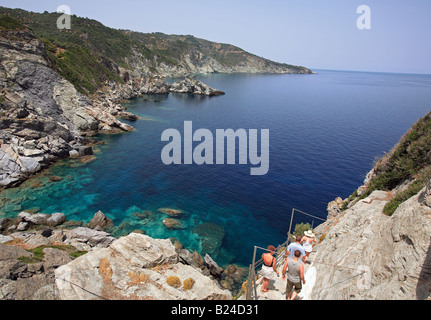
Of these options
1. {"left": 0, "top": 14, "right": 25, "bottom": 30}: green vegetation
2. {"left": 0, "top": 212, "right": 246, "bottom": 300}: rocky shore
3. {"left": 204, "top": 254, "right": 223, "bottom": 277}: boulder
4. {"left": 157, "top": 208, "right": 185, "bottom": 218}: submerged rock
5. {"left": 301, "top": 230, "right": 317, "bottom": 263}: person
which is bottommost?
{"left": 204, "top": 254, "right": 223, "bottom": 277}: boulder

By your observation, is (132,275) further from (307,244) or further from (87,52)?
(87,52)

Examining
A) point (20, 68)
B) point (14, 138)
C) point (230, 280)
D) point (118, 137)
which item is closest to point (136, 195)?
point (230, 280)

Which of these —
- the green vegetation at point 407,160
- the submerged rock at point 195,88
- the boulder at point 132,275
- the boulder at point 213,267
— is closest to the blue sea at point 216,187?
the boulder at point 213,267

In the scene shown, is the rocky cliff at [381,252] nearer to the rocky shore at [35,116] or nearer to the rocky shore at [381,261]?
the rocky shore at [381,261]

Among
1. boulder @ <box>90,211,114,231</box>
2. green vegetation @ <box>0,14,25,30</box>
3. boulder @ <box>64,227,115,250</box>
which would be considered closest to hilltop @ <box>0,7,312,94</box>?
green vegetation @ <box>0,14,25,30</box>

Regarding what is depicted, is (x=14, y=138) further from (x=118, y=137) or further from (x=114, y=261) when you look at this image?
(x=114, y=261)

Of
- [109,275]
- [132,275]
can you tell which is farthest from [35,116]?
[132,275]

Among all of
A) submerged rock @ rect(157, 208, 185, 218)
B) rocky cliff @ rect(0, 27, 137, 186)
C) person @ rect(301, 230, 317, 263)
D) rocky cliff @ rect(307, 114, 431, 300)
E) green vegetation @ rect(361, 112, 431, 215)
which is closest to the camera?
rocky cliff @ rect(307, 114, 431, 300)

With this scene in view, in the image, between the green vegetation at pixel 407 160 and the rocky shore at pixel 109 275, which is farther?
the green vegetation at pixel 407 160

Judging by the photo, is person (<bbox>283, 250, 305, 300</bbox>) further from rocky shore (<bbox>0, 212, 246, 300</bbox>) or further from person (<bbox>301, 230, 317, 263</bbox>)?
rocky shore (<bbox>0, 212, 246, 300</bbox>)

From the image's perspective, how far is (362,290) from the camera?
10.2 meters

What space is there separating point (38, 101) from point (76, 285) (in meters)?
53.5

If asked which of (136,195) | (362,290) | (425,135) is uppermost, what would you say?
(425,135)

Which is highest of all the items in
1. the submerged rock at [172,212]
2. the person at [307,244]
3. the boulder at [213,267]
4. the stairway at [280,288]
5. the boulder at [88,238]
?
the person at [307,244]
